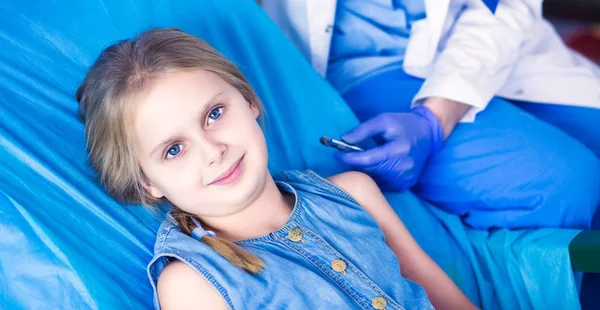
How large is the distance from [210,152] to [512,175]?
0.78m

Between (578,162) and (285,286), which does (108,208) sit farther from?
(578,162)

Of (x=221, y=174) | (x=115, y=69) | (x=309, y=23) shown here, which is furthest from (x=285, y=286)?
(x=309, y=23)

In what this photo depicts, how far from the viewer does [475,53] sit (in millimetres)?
1627

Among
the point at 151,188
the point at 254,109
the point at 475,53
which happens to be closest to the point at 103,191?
the point at 151,188

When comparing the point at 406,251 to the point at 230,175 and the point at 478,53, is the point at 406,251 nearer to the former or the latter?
→ the point at 230,175

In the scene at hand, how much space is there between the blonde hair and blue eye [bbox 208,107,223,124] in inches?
3.0

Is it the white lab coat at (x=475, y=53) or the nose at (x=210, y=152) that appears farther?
the white lab coat at (x=475, y=53)

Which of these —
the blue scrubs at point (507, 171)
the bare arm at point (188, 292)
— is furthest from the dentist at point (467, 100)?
the bare arm at point (188, 292)

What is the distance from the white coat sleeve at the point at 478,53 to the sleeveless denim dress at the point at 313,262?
0.47 metres

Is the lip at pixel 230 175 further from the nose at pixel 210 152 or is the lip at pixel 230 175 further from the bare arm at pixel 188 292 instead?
the bare arm at pixel 188 292

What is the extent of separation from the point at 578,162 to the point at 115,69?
1.05 m

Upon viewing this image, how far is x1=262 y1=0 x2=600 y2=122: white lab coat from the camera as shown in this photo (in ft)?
5.20

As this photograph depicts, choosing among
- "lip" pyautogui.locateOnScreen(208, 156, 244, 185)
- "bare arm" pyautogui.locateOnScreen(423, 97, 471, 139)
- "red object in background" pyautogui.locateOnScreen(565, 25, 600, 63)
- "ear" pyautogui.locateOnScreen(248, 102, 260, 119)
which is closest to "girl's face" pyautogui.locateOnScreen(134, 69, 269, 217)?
→ "lip" pyautogui.locateOnScreen(208, 156, 244, 185)

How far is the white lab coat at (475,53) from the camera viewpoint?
1.58 meters
